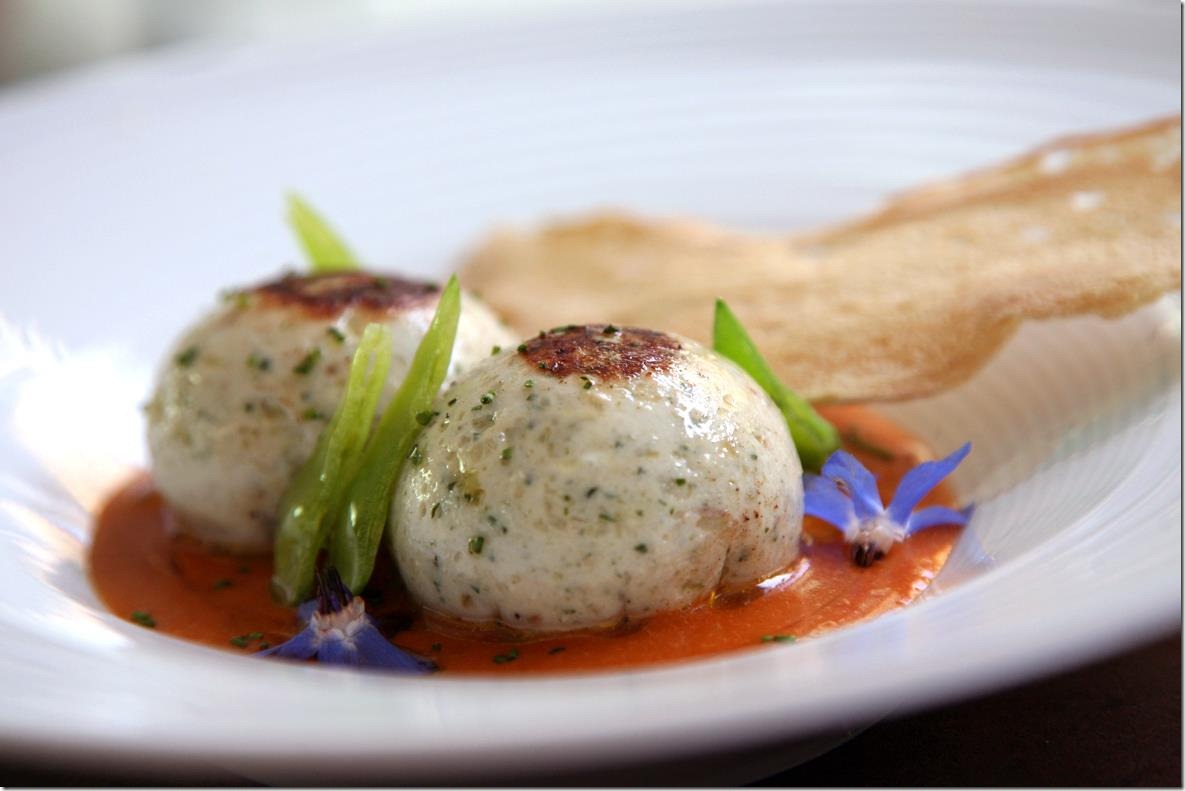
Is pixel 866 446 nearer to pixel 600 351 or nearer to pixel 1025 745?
pixel 600 351

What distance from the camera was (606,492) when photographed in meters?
1.75

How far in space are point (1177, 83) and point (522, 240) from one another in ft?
5.68

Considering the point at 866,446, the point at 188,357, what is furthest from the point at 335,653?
the point at 866,446

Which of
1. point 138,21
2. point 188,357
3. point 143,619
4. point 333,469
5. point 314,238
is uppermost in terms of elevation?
point 138,21

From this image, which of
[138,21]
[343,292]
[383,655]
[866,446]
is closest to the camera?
[383,655]

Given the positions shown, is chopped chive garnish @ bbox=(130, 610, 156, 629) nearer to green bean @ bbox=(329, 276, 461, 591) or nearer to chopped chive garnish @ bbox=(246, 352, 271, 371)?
green bean @ bbox=(329, 276, 461, 591)

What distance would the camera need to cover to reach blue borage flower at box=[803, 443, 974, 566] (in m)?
2.01

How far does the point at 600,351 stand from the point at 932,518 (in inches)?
24.6

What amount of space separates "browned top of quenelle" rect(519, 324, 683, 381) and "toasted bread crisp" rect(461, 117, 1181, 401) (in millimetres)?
471

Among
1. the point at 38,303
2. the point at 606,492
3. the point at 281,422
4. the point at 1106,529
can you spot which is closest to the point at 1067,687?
the point at 1106,529

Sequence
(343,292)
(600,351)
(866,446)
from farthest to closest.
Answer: (866,446), (343,292), (600,351)

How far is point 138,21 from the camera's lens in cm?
663

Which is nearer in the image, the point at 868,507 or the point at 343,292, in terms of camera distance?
the point at 868,507

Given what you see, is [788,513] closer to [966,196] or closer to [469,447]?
[469,447]
